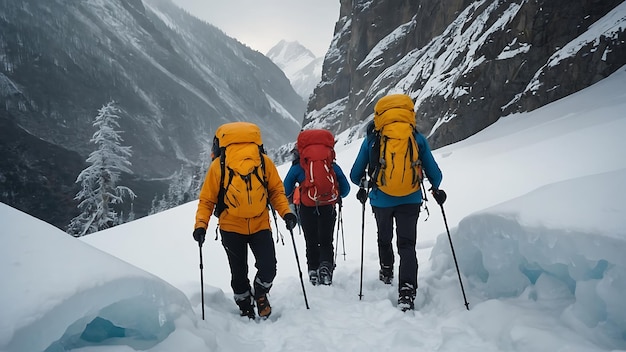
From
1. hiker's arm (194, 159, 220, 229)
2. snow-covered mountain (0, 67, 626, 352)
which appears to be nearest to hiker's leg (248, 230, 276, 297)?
snow-covered mountain (0, 67, 626, 352)

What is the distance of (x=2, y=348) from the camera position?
172 cm

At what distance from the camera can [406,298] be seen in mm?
3717

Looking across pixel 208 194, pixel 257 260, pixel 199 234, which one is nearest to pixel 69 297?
pixel 199 234

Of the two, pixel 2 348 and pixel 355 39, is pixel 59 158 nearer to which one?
pixel 355 39

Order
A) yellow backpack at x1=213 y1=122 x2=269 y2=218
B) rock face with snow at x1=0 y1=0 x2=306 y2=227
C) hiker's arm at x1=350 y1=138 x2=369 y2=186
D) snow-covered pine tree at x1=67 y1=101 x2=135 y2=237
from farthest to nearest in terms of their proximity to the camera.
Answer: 1. rock face with snow at x1=0 y1=0 x2=306 y2=227
2. snow-covered pine tree at x1=67 y1=101 x2=135 y2=237
3. hiker's arm at x1=350 y1=138 x2=369 y2=186
4. yellow backpack at x1=213 y1=122 x2=269 y2=218

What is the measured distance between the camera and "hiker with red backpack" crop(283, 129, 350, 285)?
470 cm

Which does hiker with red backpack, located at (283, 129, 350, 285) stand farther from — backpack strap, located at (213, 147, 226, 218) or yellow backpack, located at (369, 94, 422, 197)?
backpack strap, located at (213, 147, 226, 218)

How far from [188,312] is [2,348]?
140 cm

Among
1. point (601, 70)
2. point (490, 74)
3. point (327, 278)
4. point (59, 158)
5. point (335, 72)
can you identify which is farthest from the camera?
point (59, 158)

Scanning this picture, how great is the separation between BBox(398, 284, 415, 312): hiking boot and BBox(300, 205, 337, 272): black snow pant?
51.0 inches

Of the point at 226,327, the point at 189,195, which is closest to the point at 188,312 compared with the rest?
the point at 226,327

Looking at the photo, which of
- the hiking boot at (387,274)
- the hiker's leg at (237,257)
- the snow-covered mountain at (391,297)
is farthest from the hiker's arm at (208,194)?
the hiking boot at (387,274)

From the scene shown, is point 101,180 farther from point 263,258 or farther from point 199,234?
point 263,258

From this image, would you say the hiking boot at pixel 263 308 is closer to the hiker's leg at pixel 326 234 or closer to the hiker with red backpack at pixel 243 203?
the hiker with red backpack at pixel 243 203
